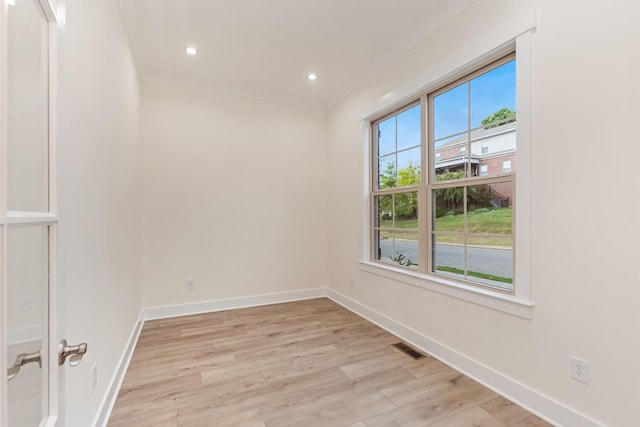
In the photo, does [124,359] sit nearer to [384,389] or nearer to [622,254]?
[384,389]

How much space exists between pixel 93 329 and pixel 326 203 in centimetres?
318

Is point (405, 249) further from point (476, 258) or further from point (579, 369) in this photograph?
point (579, 369)

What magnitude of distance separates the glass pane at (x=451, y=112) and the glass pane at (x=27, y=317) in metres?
2.62

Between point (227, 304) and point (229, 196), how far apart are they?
4.44 ft

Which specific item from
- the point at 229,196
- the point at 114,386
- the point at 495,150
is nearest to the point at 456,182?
the point at 495,150

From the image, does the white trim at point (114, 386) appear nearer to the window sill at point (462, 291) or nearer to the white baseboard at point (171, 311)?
the white baseboard at point (171, 311)

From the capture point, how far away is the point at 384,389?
2.12 m

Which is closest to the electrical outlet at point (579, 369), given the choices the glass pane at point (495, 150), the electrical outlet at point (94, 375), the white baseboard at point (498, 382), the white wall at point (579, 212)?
the white wall at point (579, 212)

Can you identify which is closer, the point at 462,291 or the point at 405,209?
the point at 462,291

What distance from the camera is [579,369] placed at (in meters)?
1.65

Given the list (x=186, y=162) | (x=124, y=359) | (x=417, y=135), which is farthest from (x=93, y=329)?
(x=417, y=135)

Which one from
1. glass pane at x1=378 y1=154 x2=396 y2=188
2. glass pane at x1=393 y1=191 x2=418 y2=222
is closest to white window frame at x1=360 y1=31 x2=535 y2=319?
glass pane at x1=393 y1=191 x2=418 y2=222

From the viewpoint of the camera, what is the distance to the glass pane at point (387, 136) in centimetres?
327

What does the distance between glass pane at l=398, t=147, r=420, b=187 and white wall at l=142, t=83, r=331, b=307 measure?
4.84 ft
